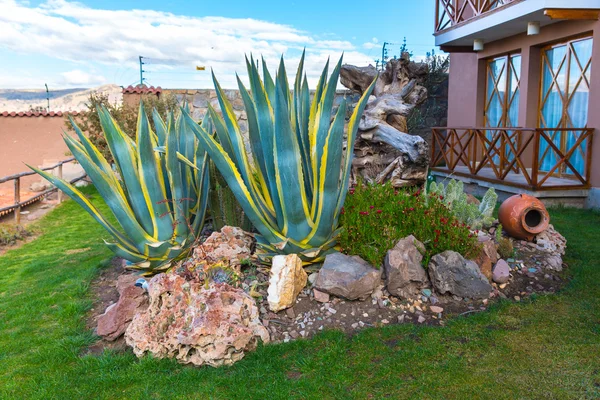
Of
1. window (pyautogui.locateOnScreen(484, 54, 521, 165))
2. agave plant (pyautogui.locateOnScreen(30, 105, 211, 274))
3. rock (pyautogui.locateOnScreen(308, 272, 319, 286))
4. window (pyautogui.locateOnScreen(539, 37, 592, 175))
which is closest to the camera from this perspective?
rock (pyautogui.locateOnScreen(308, 272, 319, 286))

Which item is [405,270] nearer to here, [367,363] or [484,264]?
[484,264]

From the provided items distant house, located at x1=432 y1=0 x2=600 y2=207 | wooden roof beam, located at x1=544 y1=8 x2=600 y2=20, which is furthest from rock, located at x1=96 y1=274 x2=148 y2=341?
wooden roof beam, located at x1=544 y1=8 x2=600 y2=20

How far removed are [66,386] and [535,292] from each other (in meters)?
3.53

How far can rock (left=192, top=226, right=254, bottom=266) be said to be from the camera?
4.03 meters

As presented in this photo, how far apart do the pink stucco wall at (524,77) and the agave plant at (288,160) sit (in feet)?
20.1

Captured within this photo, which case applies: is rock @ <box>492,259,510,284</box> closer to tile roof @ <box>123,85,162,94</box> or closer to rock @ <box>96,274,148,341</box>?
rock @ <box>96,274,148,341</box>

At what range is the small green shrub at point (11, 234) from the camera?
735 cm

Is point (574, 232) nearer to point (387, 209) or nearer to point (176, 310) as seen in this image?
point (387, 209)

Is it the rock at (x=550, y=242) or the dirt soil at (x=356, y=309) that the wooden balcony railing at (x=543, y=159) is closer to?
the rock at (x=550, y=242)

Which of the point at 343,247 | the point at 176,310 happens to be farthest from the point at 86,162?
the point at 343,247

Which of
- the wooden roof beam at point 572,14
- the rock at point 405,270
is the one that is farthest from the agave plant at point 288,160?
the wooden roof beam at point 572,14

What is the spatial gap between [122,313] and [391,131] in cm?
393

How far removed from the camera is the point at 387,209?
419cm

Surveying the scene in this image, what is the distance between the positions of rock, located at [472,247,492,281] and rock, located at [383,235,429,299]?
0.52 m
